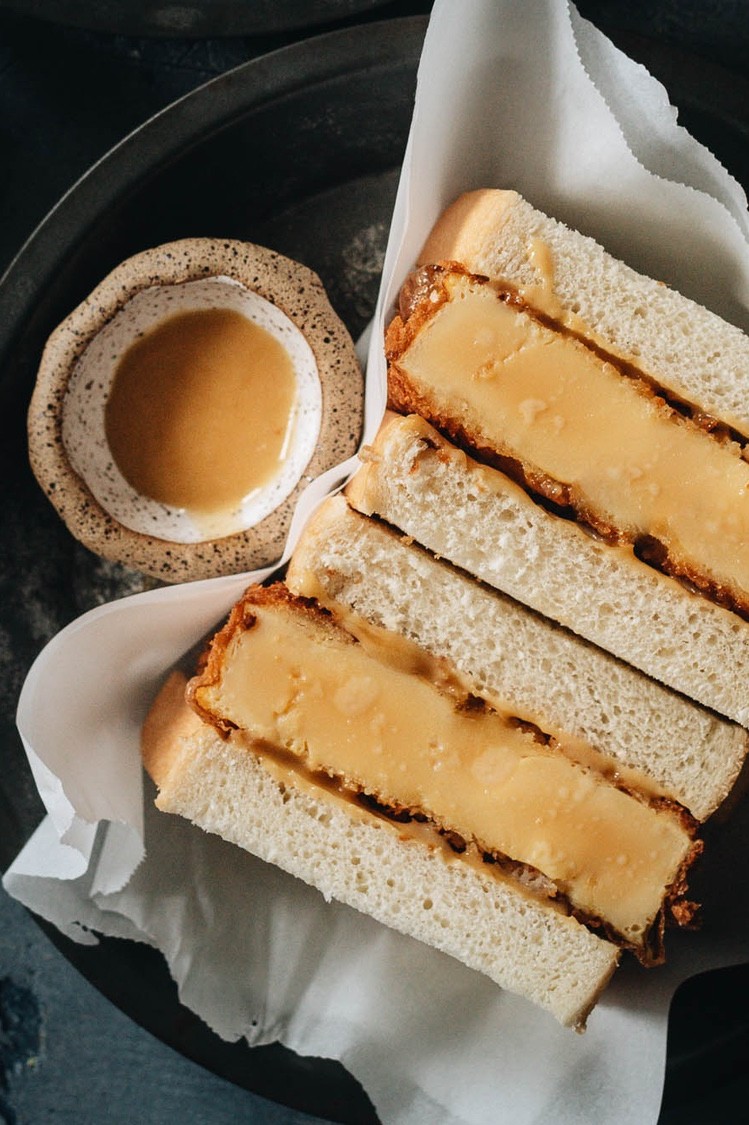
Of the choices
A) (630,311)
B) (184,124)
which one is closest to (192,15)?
(184,124)

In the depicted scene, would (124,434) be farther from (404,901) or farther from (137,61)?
→ (404,901)

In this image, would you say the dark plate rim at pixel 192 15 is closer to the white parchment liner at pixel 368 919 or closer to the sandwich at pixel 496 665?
the white parchment liner at pixel 368 919

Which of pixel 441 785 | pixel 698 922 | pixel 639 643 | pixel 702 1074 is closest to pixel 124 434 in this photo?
pixel 441 785

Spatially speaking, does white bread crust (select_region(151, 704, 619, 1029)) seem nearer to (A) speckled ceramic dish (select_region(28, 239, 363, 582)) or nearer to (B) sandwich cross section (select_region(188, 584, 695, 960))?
(B) sandwich cross section (select_region(188, 584, 695, 960))

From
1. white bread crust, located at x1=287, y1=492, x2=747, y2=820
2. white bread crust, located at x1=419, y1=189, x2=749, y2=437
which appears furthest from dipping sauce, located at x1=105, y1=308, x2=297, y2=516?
white bread crust, located at x1=419, y1=189, x2=749, y2=437

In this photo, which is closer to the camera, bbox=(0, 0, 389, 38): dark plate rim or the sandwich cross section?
the sandwich cross section

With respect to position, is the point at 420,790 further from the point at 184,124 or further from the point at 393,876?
the point at 184,124
